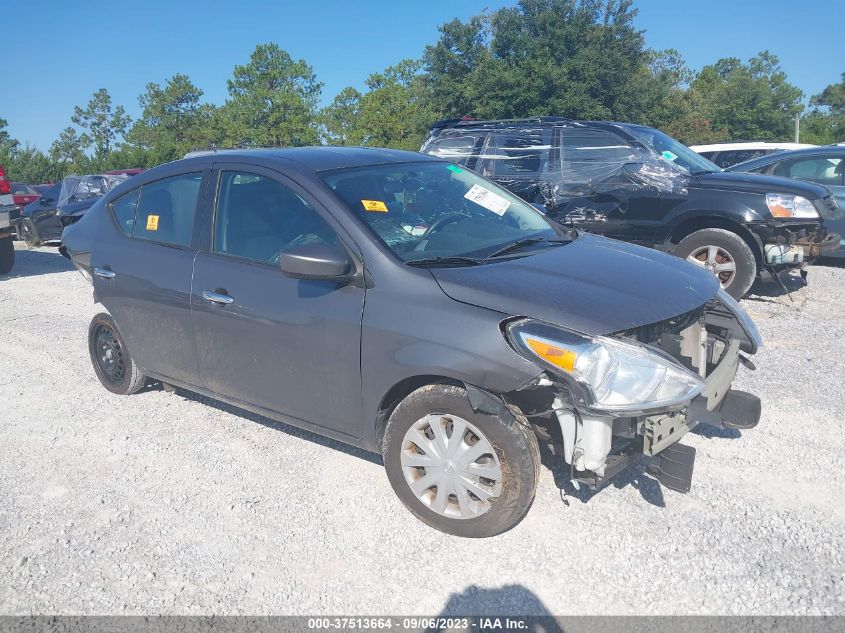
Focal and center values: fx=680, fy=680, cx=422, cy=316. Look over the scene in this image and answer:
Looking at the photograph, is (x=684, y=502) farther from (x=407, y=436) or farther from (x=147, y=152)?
(x=147, y=152)

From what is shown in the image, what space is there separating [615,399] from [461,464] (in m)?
0.74

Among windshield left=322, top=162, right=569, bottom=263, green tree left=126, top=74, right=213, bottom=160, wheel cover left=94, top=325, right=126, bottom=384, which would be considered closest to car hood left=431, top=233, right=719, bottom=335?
windshield left=322, top=162, right=569, bottom=263

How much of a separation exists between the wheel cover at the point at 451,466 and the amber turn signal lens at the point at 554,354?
1.47 feet

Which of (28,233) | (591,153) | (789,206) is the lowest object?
(28,233)

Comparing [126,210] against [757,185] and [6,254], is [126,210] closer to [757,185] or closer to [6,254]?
[757,185]

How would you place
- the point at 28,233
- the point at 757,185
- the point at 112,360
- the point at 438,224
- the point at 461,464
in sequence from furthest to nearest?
the point at 28,233 → the point at 757,185 → the point at 112,360 → the point at 438,224 → the point at 461,464

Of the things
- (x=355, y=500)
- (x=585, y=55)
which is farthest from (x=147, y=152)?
(x=355, y=500)

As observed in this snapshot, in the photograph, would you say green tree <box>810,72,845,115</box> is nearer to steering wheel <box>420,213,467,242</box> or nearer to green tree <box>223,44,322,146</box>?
green tree <box>223,44,322,146</box>

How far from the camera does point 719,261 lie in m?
7.01

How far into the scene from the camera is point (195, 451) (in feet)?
13.6

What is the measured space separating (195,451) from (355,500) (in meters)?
1.23

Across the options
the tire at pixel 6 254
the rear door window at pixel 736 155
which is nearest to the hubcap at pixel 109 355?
the tire at pixel 6 254

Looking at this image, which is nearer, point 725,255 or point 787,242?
point 787,242

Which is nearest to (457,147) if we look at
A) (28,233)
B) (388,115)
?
(28,233)
